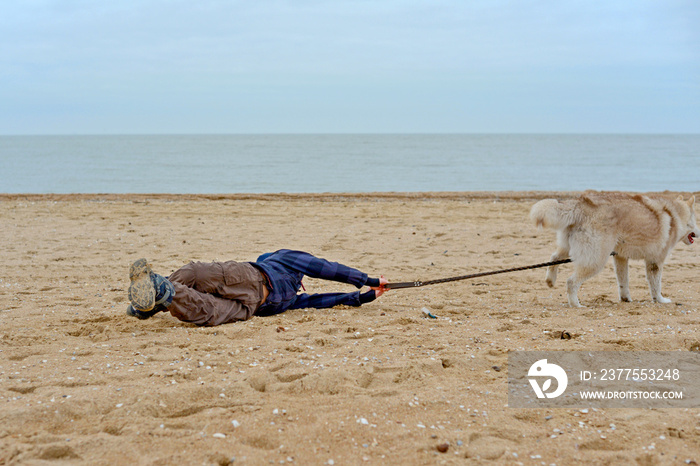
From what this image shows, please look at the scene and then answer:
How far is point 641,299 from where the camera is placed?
21.2ft

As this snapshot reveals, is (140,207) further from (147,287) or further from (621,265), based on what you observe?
(621,265)

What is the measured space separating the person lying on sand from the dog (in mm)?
2263

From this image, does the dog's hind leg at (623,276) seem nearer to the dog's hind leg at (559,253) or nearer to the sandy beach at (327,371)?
the sandy beach at (327,371)

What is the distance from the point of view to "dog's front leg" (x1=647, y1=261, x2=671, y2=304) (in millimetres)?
6113

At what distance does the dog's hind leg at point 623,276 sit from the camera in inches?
244

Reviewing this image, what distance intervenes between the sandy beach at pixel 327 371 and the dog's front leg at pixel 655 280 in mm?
194

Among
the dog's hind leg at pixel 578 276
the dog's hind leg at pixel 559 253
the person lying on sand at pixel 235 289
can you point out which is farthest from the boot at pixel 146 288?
the dog's hind leg at pixel 559 253

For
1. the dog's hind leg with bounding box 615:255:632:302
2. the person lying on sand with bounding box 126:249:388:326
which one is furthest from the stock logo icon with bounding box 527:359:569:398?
the dog's hind leg with bounding box 615:255:632:302

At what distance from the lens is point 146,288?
4.18m

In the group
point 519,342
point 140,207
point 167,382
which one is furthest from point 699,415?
point 140,207

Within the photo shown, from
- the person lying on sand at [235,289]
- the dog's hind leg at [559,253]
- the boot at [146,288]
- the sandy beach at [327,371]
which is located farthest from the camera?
the dog's hind leg at [559,253]

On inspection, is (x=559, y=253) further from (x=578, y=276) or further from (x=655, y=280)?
(x=655, y=280)

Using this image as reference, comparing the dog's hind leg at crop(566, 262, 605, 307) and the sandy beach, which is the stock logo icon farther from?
the dog's hind leg at crop(566, 262, 605, 307)

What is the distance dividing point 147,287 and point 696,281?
7226mm
